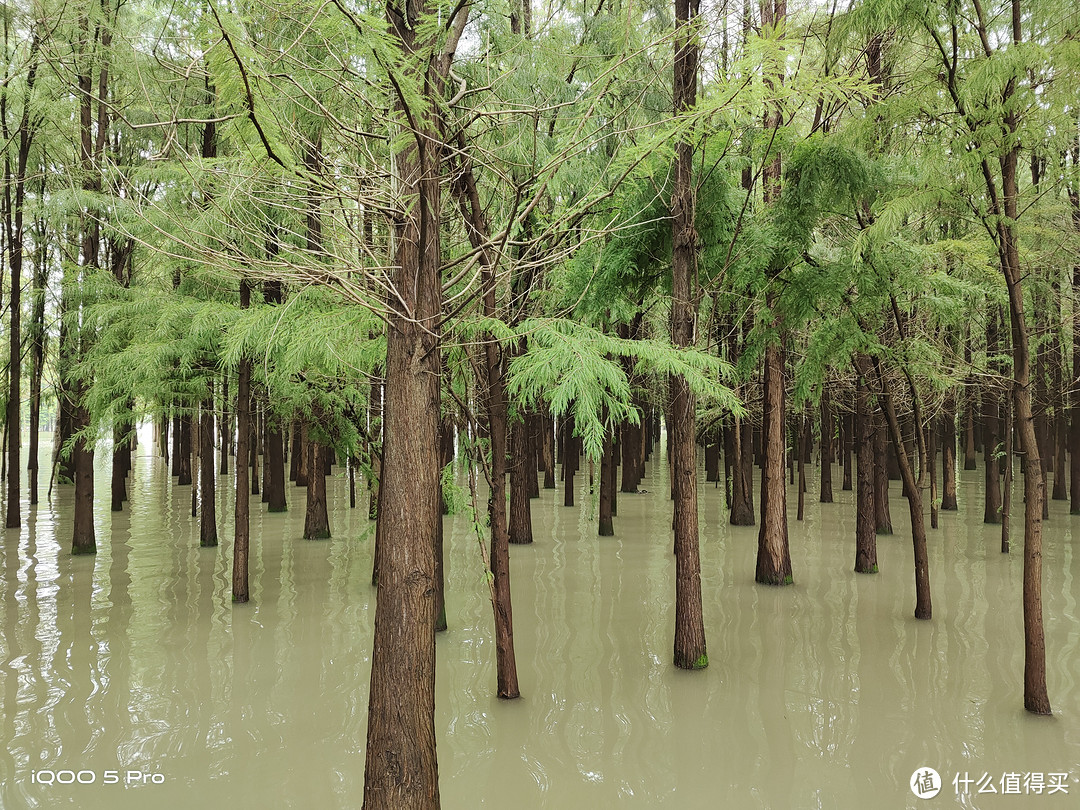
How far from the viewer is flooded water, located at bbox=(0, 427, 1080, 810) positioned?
591cm

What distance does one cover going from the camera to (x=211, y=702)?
7492 mm

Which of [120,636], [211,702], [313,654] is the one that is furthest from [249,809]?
[120,636]

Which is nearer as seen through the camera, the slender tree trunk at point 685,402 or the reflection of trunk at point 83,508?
the slender tree trunk at point 685,402

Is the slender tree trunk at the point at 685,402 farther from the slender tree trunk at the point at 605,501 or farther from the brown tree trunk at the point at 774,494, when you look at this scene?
the slender tree trunk at the point at 605,501

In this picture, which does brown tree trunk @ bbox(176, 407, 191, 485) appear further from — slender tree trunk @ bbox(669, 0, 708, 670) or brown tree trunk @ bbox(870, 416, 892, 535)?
slender tree trunk @ bbox(669, 0, 708, 670)

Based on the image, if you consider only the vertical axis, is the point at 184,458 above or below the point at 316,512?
above

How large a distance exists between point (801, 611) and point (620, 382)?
24.0 feet

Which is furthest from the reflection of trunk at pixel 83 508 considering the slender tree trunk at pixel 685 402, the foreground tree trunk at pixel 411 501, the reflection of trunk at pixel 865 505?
the reflection of trunk at pixel 865 505

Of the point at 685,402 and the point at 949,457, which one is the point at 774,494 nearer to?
the point at 685,402

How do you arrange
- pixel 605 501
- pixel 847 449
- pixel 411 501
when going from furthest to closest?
pixel 847 449 → pixel 605 501 → pixel 411 501

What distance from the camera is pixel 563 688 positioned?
788 cm

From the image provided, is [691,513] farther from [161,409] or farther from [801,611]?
[161,409]

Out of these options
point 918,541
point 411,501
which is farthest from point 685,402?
point 411,501

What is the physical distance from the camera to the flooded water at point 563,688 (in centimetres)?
591
